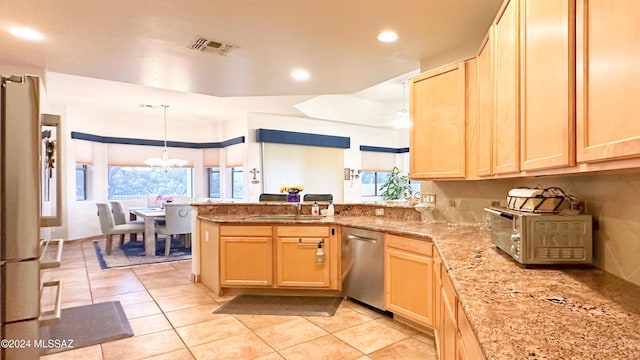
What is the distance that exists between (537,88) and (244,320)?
A: 2.81 m

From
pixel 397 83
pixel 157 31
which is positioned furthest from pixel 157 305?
pixel 397 83

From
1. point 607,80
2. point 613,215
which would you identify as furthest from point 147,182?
point 607,80

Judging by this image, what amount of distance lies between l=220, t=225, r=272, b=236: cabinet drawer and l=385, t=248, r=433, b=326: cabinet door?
130 cm

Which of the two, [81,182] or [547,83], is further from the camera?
[81,182]

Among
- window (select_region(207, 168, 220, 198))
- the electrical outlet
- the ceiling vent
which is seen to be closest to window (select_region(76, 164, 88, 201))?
window (select_region(207, 168, 220, 198))

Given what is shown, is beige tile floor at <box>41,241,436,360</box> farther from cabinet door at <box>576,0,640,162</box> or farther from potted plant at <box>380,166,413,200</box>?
potted plant at <box>380,166,413,200</box>

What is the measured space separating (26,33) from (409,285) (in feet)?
11.8

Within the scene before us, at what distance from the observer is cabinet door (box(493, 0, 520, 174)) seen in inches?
64.6

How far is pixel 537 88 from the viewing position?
1.39 m

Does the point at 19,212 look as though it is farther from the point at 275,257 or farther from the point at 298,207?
the point at 298,207

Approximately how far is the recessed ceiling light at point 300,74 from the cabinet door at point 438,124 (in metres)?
1.23

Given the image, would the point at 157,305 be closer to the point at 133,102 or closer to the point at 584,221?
the point at 584,221

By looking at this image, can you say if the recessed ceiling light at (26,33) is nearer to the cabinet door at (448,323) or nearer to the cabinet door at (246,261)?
the cabinet door at (246,261)

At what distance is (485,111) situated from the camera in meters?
2.28
